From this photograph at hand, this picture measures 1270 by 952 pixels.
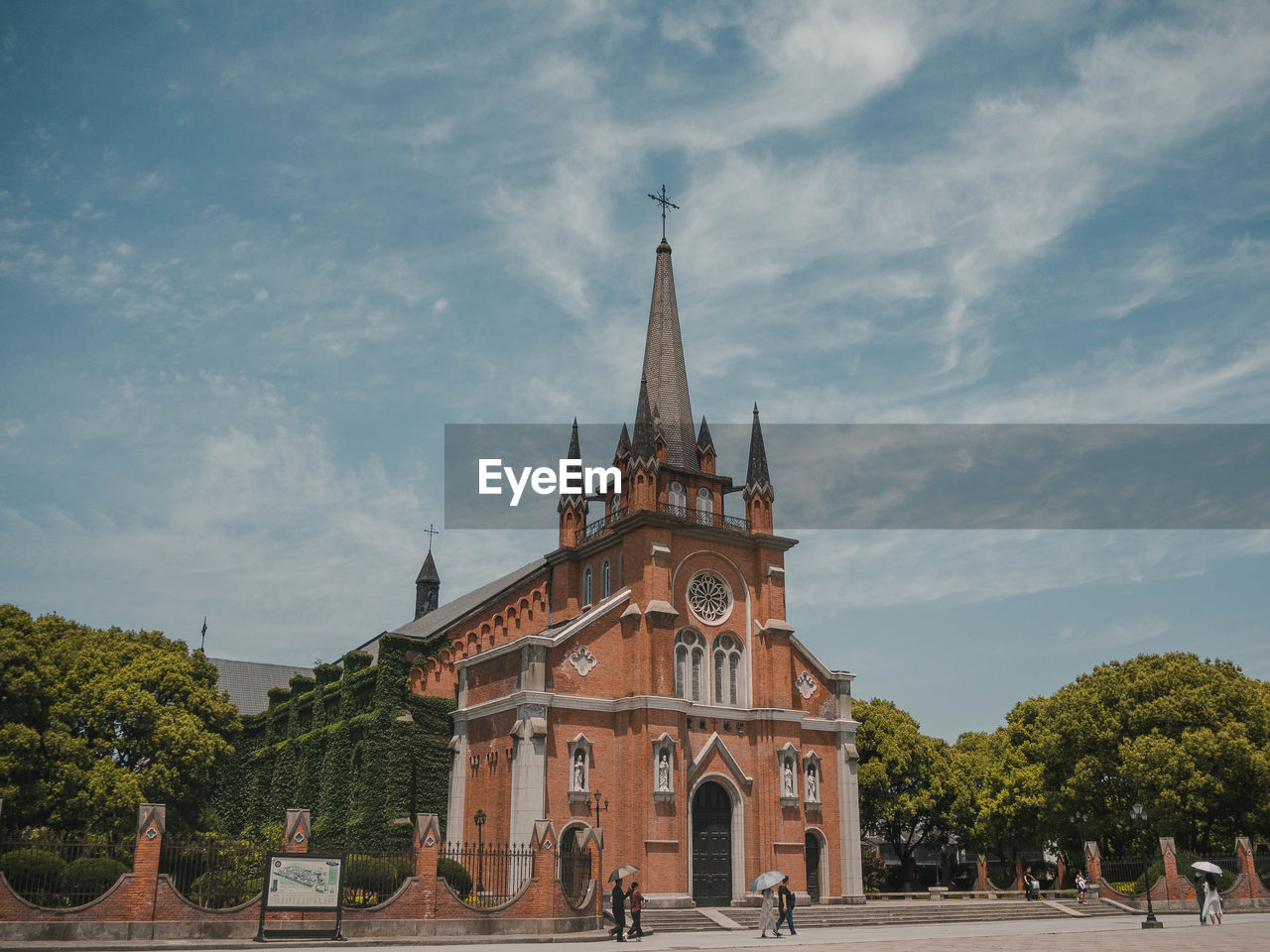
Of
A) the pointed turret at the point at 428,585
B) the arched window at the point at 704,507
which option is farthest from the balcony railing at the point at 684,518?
the pointed turret at the point at 428,585

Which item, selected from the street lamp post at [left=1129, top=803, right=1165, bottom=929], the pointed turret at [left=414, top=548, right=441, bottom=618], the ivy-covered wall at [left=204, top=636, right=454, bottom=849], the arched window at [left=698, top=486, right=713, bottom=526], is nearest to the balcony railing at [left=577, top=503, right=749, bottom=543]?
the arched window at [left=698, top=486, right=713, bottom=526]

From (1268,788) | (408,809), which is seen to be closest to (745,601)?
(408,809)

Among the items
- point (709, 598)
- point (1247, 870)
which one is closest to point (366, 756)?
point (709, 598)

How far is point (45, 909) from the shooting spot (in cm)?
2377

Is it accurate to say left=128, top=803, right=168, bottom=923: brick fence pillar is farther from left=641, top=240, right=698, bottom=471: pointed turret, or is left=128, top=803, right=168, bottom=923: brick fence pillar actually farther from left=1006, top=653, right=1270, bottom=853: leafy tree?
left=1006, top=653, right=1270, bottom=853: leafy tree

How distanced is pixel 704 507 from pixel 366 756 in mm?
18355

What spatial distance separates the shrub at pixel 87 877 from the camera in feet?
89.5

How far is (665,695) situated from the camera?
133 feet

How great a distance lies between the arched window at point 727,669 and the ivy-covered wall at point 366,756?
478 inches

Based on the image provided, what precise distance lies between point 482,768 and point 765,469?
18.1 m

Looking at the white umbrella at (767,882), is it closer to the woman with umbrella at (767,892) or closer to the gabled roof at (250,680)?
the woman with umbrella at (767,892)

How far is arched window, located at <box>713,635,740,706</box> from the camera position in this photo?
43.3m

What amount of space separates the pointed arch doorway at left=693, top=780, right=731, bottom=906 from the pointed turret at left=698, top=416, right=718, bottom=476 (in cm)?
1443

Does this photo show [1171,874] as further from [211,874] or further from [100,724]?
[100,724]
